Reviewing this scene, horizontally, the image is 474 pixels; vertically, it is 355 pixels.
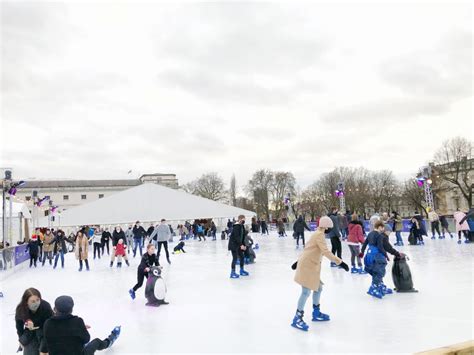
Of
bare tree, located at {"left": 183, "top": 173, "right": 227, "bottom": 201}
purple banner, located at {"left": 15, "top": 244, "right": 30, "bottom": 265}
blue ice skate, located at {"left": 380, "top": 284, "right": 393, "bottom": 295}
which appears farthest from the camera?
bare tree, located at {"left": 183, "top": 173, "right": 227, "bottom": 201}

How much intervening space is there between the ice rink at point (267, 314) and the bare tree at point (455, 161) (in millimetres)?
35426

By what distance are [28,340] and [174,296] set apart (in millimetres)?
3951

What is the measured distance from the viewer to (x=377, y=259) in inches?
246

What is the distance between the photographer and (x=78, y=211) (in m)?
20.8

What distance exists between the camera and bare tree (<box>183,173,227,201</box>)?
69.1 metres

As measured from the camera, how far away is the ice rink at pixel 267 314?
434 centimetres

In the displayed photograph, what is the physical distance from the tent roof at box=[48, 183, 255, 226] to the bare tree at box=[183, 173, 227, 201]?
45.6 m

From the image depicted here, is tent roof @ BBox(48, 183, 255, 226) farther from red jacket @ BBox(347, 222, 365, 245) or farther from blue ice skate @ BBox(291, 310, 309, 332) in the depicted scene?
blue ice skate @ BBox(291, 310, 309, 332)

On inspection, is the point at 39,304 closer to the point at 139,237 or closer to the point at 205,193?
the point at 139,237

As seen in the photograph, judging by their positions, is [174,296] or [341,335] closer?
[341,335]

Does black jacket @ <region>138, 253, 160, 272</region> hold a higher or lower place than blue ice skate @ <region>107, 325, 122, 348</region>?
higher

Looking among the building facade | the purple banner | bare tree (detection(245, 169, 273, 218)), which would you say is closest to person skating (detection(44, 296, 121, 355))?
the purple banner

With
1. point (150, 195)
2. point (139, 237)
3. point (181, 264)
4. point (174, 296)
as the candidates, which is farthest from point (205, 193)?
point (174, 296)

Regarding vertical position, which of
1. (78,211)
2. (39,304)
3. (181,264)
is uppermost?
(78,211)
